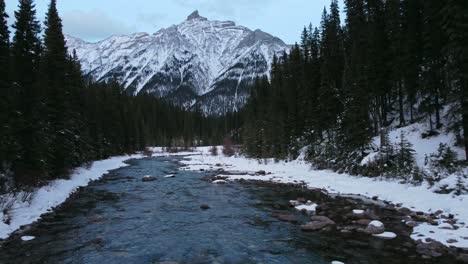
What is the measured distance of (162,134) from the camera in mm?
139125

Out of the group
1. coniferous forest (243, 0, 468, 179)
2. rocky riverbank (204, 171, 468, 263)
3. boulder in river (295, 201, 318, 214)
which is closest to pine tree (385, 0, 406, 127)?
coniferous forest (243, 0, 468, 179)

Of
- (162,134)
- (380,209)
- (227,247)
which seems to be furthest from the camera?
(162,134)

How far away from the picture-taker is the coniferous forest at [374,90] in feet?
79.5

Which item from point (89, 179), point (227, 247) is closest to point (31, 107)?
point (89, 179)

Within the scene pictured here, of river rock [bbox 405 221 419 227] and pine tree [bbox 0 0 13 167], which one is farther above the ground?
pine tree [bbox 0 0 13 167]

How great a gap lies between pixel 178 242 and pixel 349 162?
22430 millimetres

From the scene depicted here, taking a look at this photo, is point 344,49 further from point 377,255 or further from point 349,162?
point 377,255

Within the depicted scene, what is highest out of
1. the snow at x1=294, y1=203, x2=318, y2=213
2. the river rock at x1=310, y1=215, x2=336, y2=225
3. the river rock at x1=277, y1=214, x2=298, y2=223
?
the snow at x1=294, y1=203, x2=318, y2=213

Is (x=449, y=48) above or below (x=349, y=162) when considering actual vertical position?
above

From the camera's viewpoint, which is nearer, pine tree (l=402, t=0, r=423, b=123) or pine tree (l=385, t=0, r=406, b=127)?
pine tree (l=402, t=0, r=423, b=123)

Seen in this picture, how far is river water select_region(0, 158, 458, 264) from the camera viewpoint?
1306cm

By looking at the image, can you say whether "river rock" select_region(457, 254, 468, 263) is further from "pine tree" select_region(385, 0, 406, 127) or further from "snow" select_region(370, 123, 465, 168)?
"pine tree" select_region(385, 0, 406, 127)

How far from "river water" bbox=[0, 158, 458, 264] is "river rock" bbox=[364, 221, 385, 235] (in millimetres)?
797

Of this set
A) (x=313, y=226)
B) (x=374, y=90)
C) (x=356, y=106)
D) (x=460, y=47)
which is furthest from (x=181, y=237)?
(x=374, y=90)
